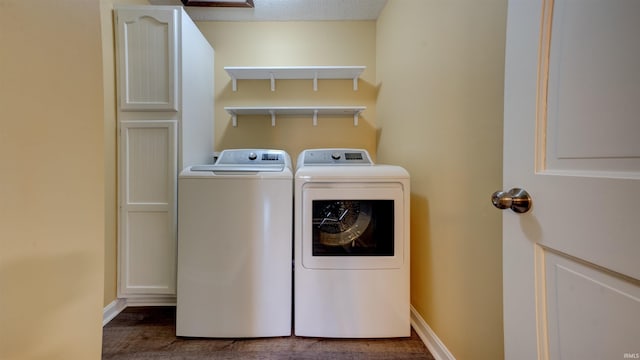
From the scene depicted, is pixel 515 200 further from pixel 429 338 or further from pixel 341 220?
pixel 429 338

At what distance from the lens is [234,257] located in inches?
60.1

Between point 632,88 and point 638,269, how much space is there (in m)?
0.29

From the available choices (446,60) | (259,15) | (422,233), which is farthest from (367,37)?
(422,233)

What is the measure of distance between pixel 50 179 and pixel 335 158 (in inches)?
64.1

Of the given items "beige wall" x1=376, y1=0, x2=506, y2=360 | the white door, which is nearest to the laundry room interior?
"beige wall" x1=376, y1=0, x2=506, y2=360

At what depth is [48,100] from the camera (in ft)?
1.71

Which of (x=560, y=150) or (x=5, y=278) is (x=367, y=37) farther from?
(x=5, y=278)

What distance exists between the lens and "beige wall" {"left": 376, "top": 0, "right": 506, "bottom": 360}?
100 centimetres

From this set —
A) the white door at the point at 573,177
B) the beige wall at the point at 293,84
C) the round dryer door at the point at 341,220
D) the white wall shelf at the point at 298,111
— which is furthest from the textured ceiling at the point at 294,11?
the white door at the point at 573,177

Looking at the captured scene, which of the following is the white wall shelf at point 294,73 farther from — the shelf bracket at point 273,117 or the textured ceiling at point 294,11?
the textured ceiling at point 294,11

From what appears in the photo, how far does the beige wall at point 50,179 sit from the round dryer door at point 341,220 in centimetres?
106

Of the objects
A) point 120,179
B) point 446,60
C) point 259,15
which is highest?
point 259,15

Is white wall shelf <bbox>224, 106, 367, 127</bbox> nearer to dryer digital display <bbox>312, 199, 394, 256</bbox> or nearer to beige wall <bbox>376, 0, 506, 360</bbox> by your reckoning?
beige wall <bbox>376, 0, 506, 360</bbox>

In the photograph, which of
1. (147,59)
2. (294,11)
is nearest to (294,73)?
(294,11)
